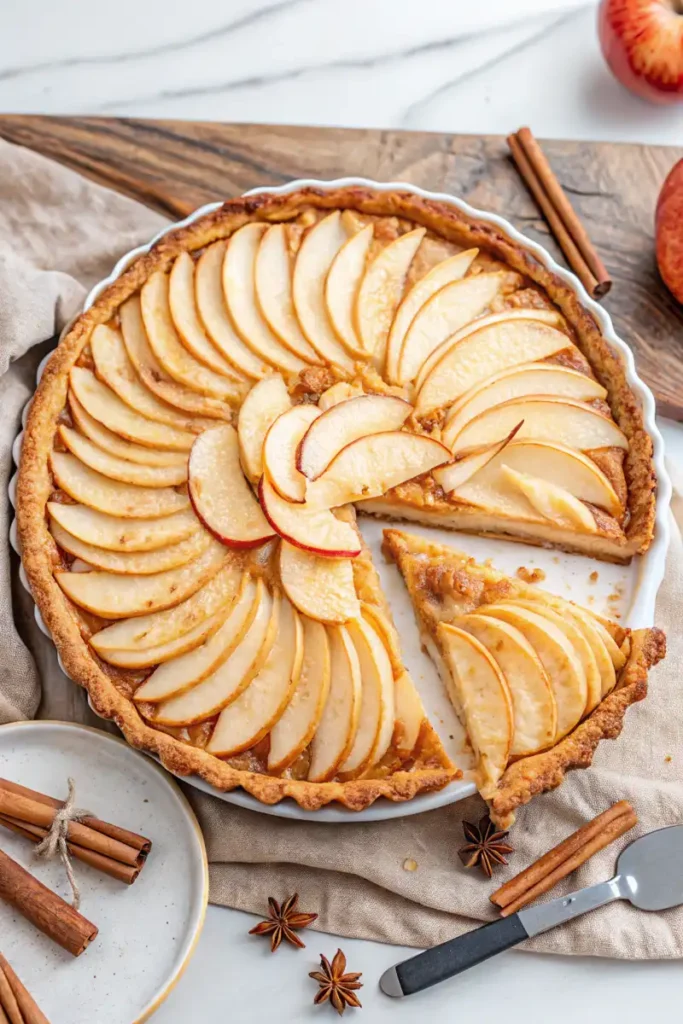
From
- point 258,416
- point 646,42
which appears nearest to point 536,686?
point 258,416

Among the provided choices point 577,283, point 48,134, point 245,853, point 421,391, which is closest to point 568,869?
point 245,853

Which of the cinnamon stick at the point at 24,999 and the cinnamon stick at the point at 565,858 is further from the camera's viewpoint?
the cinnamon stick at the point at 565,858

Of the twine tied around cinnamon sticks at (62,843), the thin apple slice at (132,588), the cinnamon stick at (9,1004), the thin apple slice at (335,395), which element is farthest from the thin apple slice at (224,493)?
the cinnamon stick at (9,1004)

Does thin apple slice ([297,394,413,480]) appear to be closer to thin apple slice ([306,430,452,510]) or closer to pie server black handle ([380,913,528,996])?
thin apple slice ([306,430,452,510])

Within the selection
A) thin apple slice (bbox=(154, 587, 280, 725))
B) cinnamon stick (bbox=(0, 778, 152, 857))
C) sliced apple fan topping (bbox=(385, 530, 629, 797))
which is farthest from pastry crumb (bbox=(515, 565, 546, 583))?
cinnamon stick (bbox=(0, 778, 152, 857))

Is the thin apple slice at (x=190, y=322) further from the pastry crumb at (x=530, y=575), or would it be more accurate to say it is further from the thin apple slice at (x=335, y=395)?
the pastry crumb at (x=530, y=575)

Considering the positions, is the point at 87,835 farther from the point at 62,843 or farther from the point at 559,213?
the point at 559,213

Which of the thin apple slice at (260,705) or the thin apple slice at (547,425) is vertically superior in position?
the thin apple slice at (547,425)
